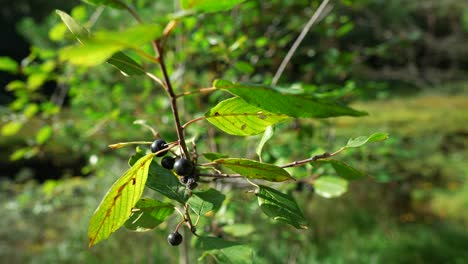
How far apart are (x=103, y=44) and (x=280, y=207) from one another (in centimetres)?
36

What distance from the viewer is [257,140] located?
169cm

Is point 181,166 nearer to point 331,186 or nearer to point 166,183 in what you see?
point 166,183

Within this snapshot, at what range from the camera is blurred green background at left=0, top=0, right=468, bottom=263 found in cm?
178

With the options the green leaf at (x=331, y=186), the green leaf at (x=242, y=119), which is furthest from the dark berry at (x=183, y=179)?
the green leaf at (x=331, y=186)

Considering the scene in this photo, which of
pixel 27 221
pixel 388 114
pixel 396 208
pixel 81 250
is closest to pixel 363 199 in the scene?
pixel 396 208

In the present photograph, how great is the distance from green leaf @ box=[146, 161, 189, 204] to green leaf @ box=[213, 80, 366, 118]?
200 millimetres

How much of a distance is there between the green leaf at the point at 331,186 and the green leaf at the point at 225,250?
42cm

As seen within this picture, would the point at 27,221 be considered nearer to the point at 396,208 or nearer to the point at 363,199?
the point at 363,199

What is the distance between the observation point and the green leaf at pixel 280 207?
52 centimetres

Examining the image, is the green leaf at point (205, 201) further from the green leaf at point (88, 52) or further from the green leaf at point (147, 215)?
the green leaf at point (88, 52)

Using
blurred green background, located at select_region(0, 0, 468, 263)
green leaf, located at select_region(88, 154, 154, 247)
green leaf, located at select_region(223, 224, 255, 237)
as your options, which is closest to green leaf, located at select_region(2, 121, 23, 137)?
blurred green background, located at select_region(0, 0, 468, 263)

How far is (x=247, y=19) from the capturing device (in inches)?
92.5

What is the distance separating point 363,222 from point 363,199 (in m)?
0.80

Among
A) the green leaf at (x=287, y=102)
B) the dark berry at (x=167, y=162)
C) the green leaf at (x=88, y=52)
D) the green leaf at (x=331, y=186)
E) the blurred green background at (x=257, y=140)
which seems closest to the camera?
the green leaf at (x=88, y=52)
